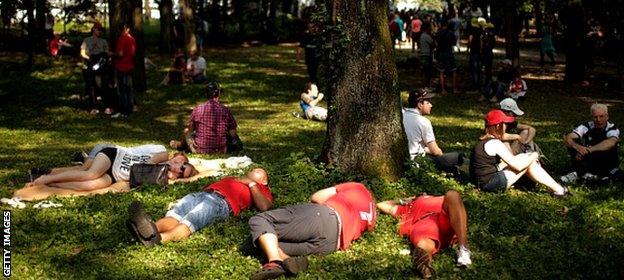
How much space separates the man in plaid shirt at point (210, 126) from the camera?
38.5 feet

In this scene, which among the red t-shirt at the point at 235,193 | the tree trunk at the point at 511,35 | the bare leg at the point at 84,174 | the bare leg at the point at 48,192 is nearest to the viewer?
the red t-shirt at the point at 235,193

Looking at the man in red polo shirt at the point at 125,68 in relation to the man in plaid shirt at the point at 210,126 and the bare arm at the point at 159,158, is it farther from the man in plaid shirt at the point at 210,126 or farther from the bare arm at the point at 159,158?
the bare arm at the point at 159,158

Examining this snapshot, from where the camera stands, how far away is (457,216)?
6.78m

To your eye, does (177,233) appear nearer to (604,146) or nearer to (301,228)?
(301,228)

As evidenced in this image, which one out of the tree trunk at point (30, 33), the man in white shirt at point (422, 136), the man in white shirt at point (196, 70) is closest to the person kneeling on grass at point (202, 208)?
the man in white shirt at point (422, 136)

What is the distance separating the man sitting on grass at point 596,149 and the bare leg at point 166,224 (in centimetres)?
546

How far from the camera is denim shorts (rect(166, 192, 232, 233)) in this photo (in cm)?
756

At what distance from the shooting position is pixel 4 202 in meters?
8.46

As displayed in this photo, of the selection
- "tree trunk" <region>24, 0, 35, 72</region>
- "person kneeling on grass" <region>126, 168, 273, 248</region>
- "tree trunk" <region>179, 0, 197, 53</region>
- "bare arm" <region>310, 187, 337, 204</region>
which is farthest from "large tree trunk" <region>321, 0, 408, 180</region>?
"tree trunk" <region>24, 0, 35, 72</region>

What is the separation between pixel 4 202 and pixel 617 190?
7573 millimetres

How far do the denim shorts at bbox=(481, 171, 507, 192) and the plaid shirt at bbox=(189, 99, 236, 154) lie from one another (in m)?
4.64

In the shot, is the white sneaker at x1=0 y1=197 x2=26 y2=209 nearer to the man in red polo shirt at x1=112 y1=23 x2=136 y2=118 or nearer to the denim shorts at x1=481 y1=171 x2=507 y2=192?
the denim shorts at x1=481 y1=171 x2=507 y2=192

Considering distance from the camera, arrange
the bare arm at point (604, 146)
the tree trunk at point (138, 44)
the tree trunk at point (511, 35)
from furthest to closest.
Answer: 1. the tree trunk at point (511, 35)
2. the tree trunk at point (138, 44)
3. the bare arm at point (604, 146)

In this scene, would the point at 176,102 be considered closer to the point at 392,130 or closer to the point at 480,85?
the point at 480,85
